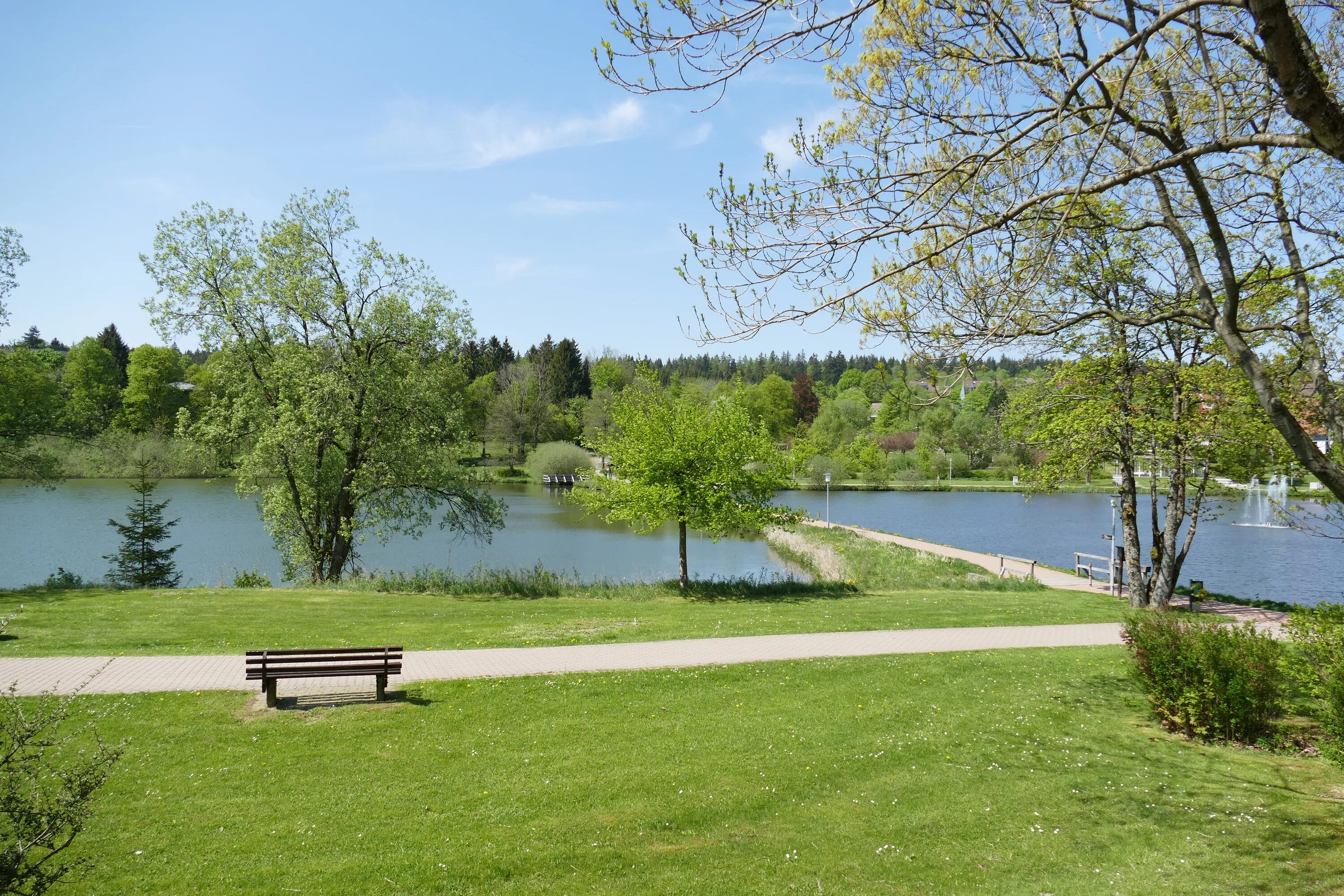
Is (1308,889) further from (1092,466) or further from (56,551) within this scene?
(56,551)

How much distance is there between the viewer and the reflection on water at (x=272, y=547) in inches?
987

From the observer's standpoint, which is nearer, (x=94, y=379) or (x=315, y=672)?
(x=315, y=672)

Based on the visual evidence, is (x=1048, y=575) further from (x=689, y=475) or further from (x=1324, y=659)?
(x=1324, y=659)

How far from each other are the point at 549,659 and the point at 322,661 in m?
3.17

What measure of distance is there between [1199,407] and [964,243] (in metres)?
11.6

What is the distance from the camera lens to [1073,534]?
4000 centimetres

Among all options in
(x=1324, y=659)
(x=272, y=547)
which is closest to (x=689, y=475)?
(x=1324, y=659)

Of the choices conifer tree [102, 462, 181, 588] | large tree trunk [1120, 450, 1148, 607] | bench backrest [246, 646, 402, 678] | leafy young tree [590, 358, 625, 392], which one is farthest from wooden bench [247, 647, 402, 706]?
leafy young tree [590, 358, 625, 392]

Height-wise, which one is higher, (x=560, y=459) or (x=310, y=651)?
(x=560, y=459)

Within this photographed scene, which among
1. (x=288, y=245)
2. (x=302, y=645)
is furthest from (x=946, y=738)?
(x=288, y=245)

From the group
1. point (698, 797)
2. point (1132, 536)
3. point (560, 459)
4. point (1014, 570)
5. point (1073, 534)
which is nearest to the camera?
point (698, 797)

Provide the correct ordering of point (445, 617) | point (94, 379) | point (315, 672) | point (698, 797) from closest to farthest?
1. point (698, 797)
2. point (315, 672)
3. point (445, 617)
4. point (94, 379)

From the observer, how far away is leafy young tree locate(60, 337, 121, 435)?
5669cm

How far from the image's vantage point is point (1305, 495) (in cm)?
1304
